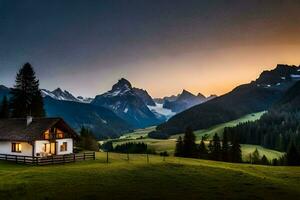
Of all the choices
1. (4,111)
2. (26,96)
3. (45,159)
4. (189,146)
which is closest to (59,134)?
(45,159)

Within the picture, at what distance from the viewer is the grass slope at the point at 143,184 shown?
41.4 meters

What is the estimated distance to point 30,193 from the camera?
4103 centimetres

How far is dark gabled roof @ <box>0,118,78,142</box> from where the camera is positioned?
79606 millimetres

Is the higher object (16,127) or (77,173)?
(16,127)

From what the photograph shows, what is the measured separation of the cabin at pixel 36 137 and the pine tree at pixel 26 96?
102ft

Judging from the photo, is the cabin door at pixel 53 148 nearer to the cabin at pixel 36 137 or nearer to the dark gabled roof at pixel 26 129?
the cabin at pixel 36 137

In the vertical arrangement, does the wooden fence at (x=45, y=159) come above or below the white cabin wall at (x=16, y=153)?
below

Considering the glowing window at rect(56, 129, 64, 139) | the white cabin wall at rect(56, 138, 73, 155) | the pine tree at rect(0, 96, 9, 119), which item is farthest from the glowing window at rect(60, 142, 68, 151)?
the pine tree at rect(0, 96, 9, 119)

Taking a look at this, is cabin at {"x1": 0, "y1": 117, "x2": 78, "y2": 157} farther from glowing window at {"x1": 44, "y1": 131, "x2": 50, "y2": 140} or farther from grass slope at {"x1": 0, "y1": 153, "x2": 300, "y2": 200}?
grass slope at {"x1": 0, "y1": 153, "x2": 300, "y2": 200}

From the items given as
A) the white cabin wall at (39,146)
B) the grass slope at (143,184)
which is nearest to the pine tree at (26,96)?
the white cabin wall at (39,146)

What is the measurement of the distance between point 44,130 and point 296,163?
7974cm

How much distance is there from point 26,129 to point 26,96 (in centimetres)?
4108

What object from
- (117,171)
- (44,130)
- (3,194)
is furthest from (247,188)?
(44,130)

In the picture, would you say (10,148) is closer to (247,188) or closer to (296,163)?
(247,188)
